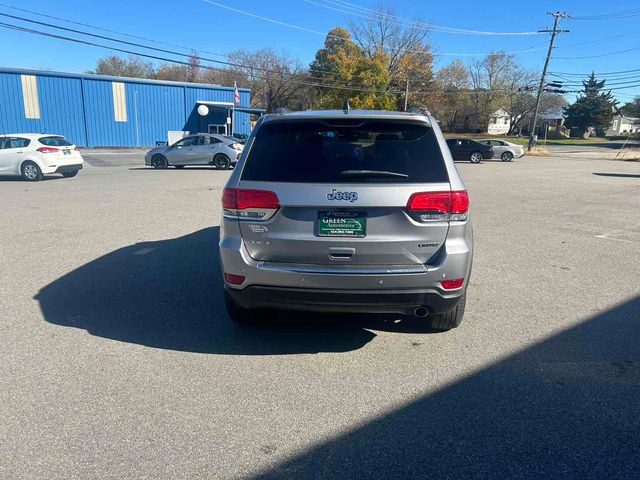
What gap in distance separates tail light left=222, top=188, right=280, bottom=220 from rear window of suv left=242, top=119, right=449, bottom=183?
0.12m

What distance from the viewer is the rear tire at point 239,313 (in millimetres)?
4090

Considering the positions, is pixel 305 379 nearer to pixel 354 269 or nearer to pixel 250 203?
pixel 354 269

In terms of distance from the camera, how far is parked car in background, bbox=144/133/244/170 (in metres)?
21.2

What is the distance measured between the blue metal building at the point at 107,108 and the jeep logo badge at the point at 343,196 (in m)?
37.9

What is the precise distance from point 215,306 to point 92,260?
260cm

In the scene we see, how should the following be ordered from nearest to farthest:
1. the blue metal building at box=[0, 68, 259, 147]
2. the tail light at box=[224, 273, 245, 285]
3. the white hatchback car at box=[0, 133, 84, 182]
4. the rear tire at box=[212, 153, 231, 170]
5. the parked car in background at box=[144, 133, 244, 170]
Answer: the tail light at box=[224, 273, 245, 285] < the white hatchback car at box=[0, 133, 84, 182] < the parked car in background at box=[144, 133, 244, 170] < the rear tire at box=[212, 153, 231, 170] < the blue metal building at box=[0, 68, 259, 147]

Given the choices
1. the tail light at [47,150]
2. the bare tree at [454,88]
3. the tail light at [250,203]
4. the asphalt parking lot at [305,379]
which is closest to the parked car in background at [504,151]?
the tail light at [47,150]

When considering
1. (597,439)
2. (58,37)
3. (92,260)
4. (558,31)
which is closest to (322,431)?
(597,439)

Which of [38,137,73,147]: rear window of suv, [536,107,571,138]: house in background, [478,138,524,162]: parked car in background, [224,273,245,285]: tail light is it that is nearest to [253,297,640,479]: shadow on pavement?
[224,273,245,285]: tail light

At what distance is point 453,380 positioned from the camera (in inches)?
137

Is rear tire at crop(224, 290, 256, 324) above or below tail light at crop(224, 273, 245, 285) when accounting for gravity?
below

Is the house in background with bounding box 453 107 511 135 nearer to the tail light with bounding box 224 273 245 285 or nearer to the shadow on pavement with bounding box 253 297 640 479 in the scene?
the shadow on pavement with bounding box 253 297 640 479

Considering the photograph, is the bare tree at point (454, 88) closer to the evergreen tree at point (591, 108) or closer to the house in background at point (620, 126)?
the evergreen tree at point (591, 108)

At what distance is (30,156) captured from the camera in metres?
16.1
